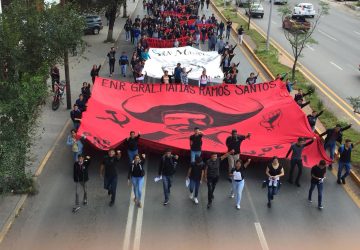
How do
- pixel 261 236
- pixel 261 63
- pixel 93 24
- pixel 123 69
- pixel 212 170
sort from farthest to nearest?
pixel 93 24 → pixel 261 63 → pixel 123 69 → pixel 212 170 → pixel 261 236

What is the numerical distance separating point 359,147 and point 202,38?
19528mm

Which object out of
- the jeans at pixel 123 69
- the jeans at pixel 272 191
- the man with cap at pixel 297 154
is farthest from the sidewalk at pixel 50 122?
the man with cap at pixel 297 154

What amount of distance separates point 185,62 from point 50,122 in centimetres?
848

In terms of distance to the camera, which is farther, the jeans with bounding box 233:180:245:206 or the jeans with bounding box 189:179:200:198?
the jeans with bounding box 189:179:200:198

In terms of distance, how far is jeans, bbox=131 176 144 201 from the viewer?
38.4 feet

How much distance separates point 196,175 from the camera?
1196 cm

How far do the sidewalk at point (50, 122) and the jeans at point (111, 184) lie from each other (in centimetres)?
199

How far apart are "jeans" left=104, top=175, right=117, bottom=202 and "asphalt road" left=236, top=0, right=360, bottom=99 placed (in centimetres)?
1418

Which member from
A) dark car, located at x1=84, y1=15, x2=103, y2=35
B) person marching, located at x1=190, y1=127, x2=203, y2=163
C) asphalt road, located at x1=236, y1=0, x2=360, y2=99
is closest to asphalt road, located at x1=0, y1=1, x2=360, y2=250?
person marching, located at x1=190, y1=127, x2=203, y2=163

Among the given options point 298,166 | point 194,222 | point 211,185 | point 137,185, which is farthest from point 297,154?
point 137,185

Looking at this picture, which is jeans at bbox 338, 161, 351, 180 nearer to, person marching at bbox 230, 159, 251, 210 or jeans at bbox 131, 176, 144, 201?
person marching at bbox 230, 159, 251, 210

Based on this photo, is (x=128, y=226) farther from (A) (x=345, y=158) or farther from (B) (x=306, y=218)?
(A) (x=345, y=158)

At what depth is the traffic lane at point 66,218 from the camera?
10.7 meters

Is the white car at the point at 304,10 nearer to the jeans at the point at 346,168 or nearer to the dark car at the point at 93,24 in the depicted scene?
the dark car at the point at 93,24
